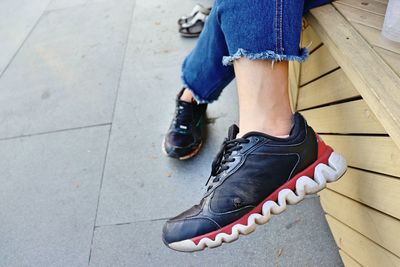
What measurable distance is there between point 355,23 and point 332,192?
37 centimetres

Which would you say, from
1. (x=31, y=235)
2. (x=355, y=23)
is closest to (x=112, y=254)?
(x=31, y=235)

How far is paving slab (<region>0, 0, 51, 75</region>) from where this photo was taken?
201 centimetres

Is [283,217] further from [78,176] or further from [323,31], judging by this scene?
[78,176]

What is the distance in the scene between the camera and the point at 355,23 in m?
0.61

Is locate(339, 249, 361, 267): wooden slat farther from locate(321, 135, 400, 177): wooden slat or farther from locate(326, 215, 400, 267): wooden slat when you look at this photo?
locate(321, 135, 400, 177): wooden slat

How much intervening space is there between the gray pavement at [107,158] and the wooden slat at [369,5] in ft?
1.75

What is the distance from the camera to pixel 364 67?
0.52 metres

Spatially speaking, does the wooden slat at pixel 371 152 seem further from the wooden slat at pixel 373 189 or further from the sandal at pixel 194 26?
the sandal at pixel 194 26

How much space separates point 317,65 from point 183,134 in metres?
0.49

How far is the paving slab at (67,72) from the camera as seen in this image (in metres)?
1.47

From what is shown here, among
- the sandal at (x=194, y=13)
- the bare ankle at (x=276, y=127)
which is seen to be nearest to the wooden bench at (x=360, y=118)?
the bare ankle at (x=276, y=127)

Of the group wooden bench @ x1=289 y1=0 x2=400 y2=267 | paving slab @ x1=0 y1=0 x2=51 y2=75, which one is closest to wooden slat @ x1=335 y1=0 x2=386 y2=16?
wooden bench @ x1=289 y1=0 x2=400 y2=267

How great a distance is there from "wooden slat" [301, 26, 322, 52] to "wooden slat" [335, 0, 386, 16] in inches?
3.6

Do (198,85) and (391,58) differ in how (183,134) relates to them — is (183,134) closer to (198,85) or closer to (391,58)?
(198,85)
